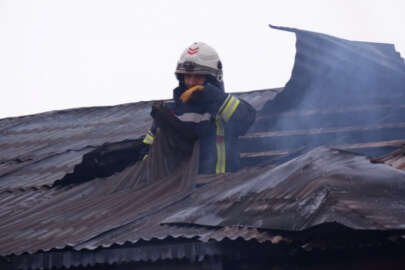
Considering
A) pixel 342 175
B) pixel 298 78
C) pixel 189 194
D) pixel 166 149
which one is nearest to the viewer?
pixel 342 175

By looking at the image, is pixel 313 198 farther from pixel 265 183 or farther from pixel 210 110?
pixel 210 110

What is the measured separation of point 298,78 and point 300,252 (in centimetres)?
408

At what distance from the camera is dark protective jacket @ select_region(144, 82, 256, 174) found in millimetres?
8516

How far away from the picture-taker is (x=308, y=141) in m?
8.89

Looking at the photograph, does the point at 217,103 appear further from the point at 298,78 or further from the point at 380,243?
the point at 380,243

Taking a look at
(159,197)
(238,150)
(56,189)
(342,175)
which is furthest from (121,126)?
(342,175)

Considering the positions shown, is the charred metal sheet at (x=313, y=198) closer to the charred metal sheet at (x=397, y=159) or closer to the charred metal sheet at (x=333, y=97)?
the charred metal sheet at (x=397, y=159)

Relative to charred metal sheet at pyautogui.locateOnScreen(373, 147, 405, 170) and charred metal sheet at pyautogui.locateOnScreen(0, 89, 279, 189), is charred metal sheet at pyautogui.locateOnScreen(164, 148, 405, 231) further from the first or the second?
charred metal sheet at pyautogui.locateOnScreen(0, 89, 279, 189)

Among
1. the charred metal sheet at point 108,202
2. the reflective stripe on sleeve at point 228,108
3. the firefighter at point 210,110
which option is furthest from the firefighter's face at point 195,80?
the charred metal sheet at point 108,202

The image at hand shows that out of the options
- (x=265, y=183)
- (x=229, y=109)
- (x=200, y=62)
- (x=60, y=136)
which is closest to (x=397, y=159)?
(x=265, y=183)

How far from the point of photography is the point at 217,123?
8.63m

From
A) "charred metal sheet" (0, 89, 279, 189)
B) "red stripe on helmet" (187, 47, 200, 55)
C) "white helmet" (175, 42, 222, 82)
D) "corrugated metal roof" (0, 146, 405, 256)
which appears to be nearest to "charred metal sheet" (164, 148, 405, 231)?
"corrugated metal roof" (0, 146, 405, 256)

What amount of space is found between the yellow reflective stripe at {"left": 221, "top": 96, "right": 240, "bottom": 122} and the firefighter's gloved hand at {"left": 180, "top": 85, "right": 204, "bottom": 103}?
371mm

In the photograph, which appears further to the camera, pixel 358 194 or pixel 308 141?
pixel 308 141
